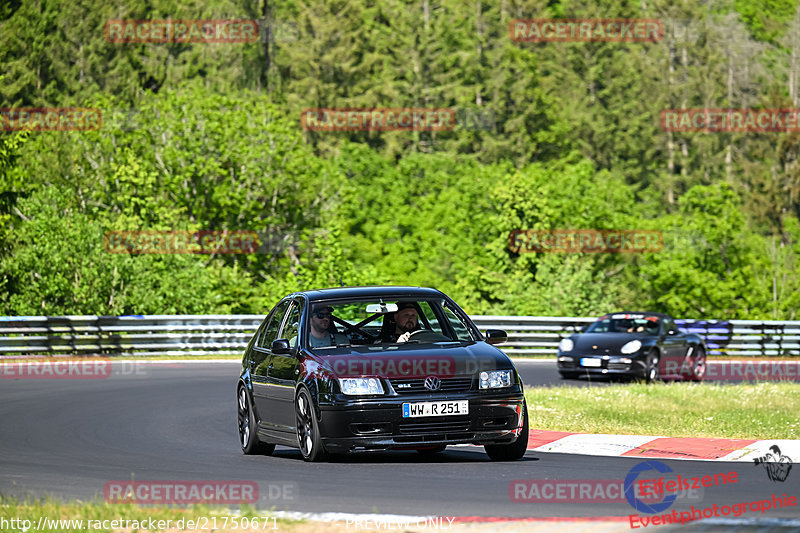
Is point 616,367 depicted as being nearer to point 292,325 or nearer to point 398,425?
point 292,325

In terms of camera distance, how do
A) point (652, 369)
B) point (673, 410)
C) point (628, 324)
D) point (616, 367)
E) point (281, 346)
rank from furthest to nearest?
point (628, 324)
point (652, 369)
point (616, 367)
point (673, 410)
point (281, 346)

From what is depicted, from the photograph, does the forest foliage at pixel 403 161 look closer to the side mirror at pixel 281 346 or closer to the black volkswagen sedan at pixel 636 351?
the black volkswagen sedan at pixel 636 351

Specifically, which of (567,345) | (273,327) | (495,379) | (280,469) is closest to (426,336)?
(495,379)

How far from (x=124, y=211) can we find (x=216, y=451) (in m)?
37.0

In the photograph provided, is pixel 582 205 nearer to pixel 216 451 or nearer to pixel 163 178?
pixel 163 178

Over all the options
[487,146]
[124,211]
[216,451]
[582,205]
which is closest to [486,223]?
[582,205]

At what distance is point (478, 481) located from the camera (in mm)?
10070

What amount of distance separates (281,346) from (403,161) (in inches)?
2616

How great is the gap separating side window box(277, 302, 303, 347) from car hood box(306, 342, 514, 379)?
757mm

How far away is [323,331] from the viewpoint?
12.2 m

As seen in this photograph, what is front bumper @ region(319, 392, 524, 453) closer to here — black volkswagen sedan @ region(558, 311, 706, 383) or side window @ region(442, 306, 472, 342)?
side window @ region(442, 306, 472, 342)

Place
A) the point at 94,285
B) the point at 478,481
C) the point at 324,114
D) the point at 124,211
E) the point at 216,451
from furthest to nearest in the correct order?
the point at 324,114 < the point at 124,211 < the point at 94,285 < the point at 216,451 < the point at 478,481

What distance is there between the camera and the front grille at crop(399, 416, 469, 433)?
1111 centimetres

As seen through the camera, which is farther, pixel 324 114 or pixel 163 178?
pixel 324 114
